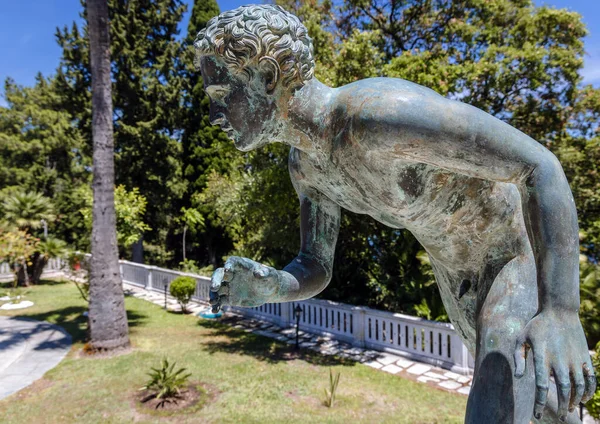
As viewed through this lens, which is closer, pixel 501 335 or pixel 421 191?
pixel 501 335

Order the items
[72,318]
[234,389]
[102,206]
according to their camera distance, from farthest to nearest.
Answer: [72,318] → [102,206] → [234,389]

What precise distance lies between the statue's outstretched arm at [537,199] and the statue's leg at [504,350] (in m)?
0.19

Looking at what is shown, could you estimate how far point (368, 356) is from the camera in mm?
8945

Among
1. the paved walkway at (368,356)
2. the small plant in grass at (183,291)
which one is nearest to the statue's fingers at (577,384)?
the paved walkway at (368,356)

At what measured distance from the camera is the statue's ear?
163cm

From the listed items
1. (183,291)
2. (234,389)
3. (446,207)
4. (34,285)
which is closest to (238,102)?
(446,207)

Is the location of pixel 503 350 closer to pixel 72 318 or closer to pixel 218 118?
pixel 218 118

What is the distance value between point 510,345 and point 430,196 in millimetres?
584

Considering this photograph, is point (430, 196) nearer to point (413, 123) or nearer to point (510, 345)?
point (413, 123)

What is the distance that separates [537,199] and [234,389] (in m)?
6.74

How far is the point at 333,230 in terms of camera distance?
215cm

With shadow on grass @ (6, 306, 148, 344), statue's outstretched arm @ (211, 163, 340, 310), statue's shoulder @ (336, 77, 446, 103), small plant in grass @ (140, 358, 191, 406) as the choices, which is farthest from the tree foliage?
statue's shoulder @ (336, 77, 446, 103)

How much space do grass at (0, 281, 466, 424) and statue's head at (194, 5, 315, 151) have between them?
17.4 ft

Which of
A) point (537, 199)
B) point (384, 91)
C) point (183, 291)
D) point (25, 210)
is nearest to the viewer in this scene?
point (537, 199)
